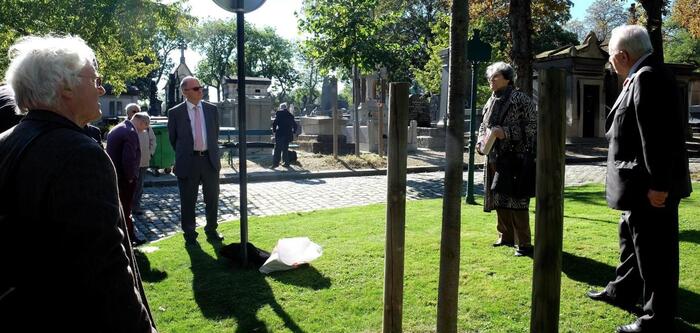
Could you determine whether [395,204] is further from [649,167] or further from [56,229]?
[56,229]

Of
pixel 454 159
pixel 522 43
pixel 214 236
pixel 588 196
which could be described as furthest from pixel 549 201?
pixel 522 43

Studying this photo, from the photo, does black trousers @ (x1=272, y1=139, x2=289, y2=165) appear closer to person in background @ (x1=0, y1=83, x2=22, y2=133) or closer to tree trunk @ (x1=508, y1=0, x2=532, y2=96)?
tree trunk @ (x1=508, y1=0, x2=532, y2=96)

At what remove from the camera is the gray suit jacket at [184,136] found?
268 inches

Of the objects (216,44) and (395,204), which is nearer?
(395,204)

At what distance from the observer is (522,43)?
12.7 meters

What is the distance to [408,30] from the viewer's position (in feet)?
157

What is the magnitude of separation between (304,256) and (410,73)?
1677 inches

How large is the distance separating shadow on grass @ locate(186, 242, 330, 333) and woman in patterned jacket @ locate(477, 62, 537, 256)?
6.40 feet

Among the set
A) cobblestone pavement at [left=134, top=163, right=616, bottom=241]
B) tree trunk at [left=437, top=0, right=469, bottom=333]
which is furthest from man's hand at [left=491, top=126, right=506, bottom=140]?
cobblestone pavement at [left=134, top=163, right=616, bottom=241]

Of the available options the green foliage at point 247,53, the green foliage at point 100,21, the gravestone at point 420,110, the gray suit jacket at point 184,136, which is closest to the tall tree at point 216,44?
the green foliage at point 247,53

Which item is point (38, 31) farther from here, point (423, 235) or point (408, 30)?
point (408, 30)

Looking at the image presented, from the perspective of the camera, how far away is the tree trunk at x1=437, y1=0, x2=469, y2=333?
3.02 meters

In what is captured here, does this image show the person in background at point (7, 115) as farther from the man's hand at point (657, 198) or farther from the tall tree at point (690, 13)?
the tall tree at point (690, 13)

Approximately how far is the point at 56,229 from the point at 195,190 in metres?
5.18
